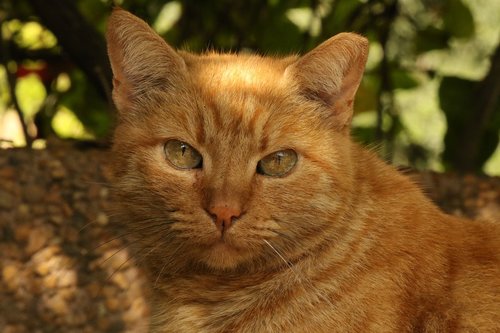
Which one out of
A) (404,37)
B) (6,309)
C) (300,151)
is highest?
(300,151)

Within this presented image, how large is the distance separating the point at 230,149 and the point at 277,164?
12 cm

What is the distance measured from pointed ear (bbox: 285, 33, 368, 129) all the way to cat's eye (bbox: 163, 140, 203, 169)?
34 cm

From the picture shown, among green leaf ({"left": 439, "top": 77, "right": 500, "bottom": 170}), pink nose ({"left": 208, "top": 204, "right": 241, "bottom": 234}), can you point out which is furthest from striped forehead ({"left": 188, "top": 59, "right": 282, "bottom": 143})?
green leaf ({"left": 439, "top": 77, "right": 500, "bottom": 170})

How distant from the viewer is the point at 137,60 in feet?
7.72

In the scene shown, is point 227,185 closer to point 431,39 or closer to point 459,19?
point 459,19

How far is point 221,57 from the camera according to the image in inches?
97.5

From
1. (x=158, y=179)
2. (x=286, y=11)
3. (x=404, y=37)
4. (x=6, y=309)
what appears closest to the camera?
(x=158, y=179)

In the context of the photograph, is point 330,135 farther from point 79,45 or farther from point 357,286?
point 79,45

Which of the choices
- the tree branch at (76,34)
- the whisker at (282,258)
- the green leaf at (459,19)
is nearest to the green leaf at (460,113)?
the green leaf at (459,19)

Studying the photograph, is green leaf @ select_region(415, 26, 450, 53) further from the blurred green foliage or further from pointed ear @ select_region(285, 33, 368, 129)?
pointed ear @ select_region(285, 33, 368, 129)

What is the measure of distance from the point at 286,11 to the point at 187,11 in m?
0.51

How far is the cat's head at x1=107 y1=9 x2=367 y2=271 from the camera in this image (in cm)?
211

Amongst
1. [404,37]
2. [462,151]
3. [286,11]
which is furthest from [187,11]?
[462,151]

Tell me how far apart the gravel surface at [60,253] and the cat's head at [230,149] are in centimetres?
109
